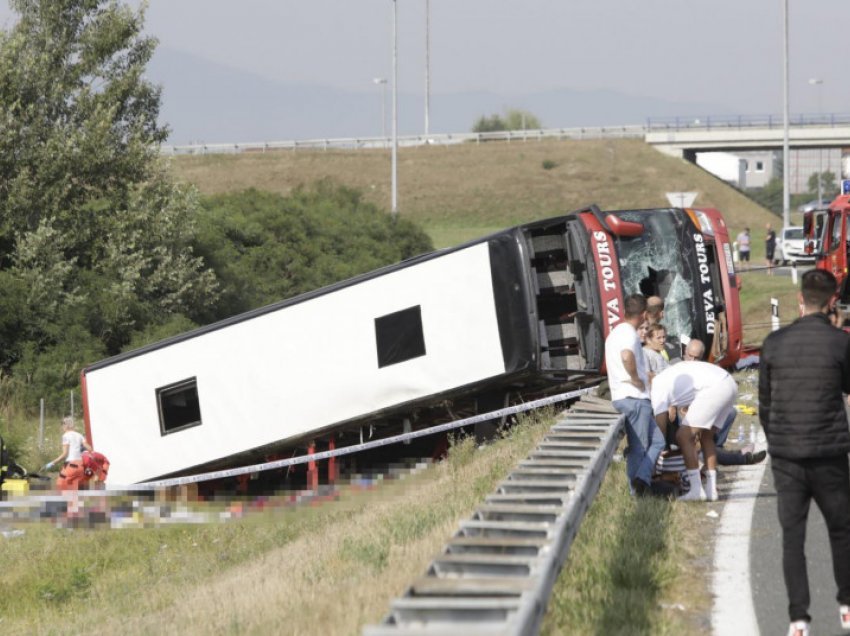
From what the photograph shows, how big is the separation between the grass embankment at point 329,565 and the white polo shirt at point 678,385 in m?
0.75

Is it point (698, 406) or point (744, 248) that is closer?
point (698, 406)

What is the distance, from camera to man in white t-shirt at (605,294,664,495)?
386 inches

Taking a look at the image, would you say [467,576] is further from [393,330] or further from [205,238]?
[205,238]

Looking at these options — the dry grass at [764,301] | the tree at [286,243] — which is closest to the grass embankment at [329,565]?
the dry grass at [764,301]

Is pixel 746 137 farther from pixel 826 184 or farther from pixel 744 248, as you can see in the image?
pixel 826 184

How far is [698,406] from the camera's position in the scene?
10125 millimetres

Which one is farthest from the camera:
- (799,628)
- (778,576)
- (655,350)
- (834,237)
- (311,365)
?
(834,237)

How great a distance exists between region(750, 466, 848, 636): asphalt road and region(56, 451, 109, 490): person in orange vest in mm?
8647

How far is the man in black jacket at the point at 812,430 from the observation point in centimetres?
632

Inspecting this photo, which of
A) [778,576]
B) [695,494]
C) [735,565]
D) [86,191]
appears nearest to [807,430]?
[778,576]

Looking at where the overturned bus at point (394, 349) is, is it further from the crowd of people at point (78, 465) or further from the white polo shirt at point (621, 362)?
the white polo shirt at point (621, 362)

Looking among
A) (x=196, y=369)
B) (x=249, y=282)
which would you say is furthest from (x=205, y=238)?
(x=196, y=369)

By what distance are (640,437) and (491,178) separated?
85398mm

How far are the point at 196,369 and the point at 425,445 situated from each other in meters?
2.93
